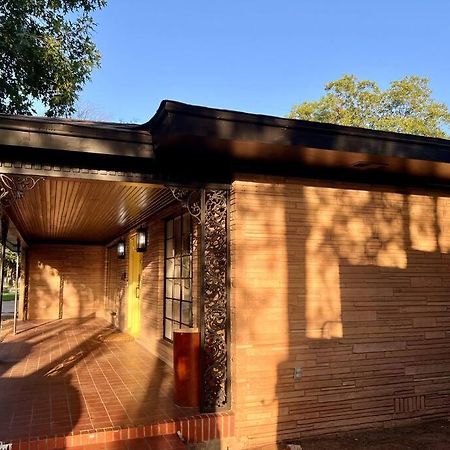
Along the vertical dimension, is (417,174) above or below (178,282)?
above

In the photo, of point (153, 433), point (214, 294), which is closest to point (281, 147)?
point (214, 294)

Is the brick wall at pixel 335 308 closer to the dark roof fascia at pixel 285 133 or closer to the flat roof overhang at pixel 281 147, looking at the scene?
the flat roof overhang at pixel 281 147

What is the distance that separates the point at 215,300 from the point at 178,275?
217cm

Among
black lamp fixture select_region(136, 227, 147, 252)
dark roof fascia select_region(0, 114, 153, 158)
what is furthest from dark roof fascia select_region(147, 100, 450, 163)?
black lamp fixture select_region(136, 227, 147, 252)

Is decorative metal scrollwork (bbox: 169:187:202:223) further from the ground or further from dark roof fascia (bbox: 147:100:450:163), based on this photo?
the ground

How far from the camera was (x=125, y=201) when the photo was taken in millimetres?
5934

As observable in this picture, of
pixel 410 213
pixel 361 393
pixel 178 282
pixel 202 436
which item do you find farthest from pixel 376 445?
pixel 178 282

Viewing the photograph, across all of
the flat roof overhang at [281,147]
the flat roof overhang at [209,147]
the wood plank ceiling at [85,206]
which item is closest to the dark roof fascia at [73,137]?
the flat roof overhang at [209,147]

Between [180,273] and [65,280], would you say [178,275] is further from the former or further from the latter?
[65,280]

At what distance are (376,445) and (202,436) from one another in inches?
64.5

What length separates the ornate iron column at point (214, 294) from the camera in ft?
13.3

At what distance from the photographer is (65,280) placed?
1289cm

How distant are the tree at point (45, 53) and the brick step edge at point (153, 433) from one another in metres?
8.84

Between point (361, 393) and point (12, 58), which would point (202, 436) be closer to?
point (361, 393)
